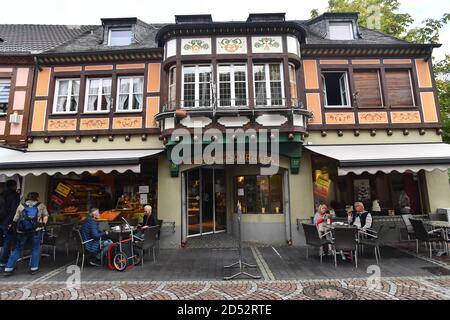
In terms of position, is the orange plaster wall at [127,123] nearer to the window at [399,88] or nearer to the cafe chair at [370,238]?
the cafe chair at [370,238]

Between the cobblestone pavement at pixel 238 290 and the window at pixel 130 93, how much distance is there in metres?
6.86

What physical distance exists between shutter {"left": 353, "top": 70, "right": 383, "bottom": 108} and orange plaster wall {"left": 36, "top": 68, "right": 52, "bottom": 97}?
1276 centimetres

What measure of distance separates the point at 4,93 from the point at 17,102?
0.88 metres

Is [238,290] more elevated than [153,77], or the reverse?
[153,77]

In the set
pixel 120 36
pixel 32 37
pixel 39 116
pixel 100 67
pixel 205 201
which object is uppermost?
pixel 32 37

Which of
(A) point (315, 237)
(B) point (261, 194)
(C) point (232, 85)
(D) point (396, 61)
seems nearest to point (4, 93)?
(C) point (232, 85)

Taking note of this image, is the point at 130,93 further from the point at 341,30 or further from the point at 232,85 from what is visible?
the point at 341,30

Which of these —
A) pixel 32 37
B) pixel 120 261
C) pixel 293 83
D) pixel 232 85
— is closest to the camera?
pixel 120 261

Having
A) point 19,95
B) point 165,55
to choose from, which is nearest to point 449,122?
point 165,55

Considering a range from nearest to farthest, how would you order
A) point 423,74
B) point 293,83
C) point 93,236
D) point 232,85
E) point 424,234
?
1. point 93,236
2. point 424,234
3. point 232,85
4. point 293,83
5. point 423,74

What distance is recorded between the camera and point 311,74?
10.5 m

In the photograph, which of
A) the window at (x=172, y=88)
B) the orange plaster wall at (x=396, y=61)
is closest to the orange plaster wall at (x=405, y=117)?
the orange plaster wall at (x=396, y=61)

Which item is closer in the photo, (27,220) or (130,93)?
(27,220)

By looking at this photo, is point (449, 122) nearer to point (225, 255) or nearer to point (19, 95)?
point (225, 255)
